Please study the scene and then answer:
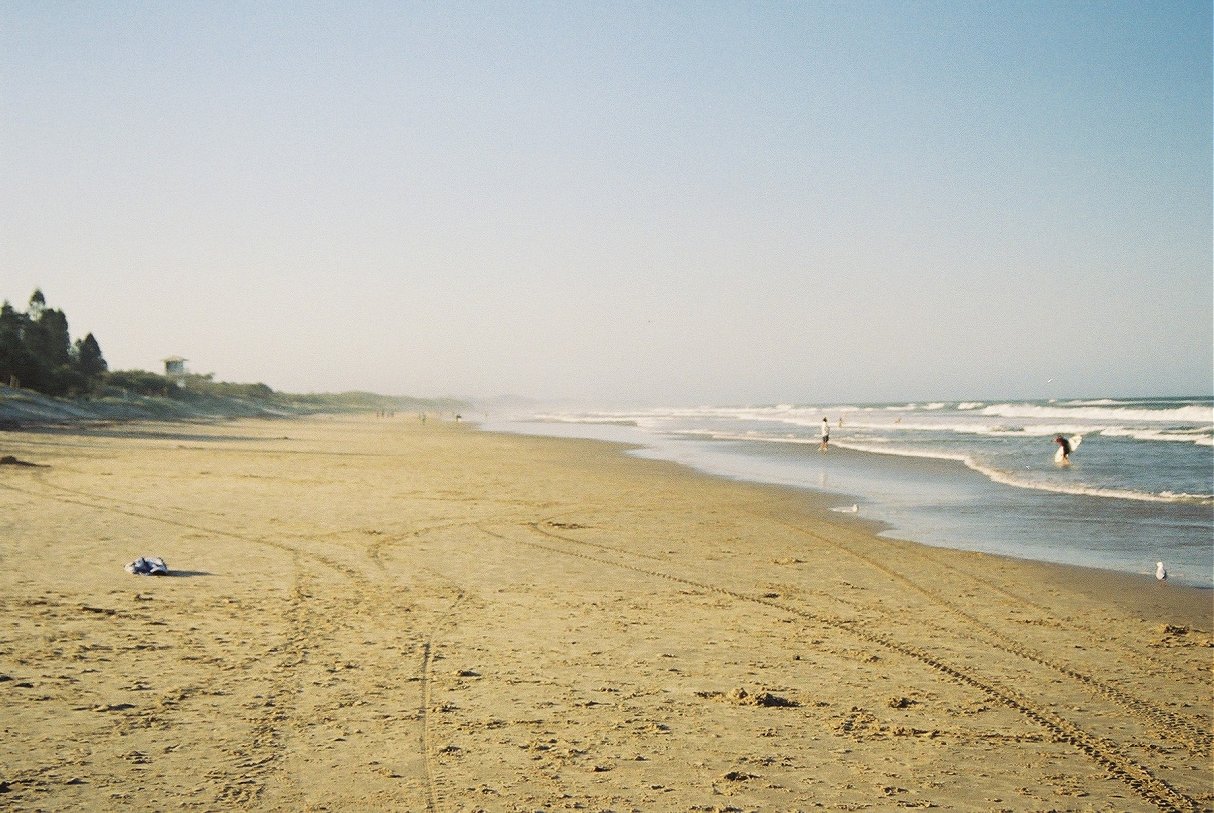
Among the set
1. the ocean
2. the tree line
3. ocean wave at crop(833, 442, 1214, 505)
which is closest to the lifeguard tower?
the tree line

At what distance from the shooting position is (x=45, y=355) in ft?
196

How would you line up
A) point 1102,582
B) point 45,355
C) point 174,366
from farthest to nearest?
point 174,366
point 45,355
point 1102,582

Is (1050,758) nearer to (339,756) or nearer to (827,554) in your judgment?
(339,756)

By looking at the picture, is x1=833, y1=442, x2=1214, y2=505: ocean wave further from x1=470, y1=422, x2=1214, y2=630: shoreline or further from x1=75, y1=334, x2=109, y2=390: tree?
x1=75, y1=334, x2=109, y2=390: tree

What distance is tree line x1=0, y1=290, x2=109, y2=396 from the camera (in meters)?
52.2

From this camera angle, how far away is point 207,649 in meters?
7.07

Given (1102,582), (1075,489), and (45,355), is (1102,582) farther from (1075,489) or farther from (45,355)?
(45,355)

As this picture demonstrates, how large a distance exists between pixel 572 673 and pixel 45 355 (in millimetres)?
65924

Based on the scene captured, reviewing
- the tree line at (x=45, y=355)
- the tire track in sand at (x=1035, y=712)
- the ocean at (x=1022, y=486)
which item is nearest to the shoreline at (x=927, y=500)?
the ocean at (x=1022, y=486)

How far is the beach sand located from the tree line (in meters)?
46.7

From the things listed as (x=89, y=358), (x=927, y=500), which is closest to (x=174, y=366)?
(x=89, y=358)

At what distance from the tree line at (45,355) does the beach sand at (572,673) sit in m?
46.7

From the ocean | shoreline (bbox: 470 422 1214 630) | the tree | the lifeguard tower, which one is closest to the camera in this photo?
shoreline (bbox: 470 422 1214 630)

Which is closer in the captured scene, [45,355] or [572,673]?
[572,673]
